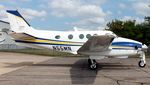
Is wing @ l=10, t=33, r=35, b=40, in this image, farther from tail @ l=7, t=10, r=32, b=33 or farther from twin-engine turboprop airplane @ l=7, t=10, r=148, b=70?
Answer: tail @ l=7, t=10, r=32, b=33

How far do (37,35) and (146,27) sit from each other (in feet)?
79.2

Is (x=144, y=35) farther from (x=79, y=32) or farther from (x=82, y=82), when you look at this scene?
(x=82, y=82)

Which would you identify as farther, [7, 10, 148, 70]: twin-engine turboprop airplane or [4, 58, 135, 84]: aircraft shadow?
[7, 10, 148, 70]: twin-engine turboprop airplane

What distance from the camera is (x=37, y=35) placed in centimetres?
2138

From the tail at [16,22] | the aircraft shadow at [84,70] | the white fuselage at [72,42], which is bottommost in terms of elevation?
the aircraft shadow at [84,70]

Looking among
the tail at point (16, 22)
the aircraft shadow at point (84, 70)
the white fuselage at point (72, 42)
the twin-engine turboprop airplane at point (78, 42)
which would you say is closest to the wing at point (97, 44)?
the twin-engine turboprop airplane at point (78, 42)

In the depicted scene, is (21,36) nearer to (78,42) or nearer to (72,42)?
(72,42)

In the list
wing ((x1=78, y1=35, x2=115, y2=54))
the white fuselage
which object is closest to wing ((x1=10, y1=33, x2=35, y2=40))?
the white fuselage

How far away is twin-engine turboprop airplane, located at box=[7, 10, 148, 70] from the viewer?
1869 centimetres

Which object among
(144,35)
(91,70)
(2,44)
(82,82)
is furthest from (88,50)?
(2,44)

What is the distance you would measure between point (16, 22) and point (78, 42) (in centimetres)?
480

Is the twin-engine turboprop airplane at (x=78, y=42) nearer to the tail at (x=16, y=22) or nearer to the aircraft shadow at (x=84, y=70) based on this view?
the tail at (x=16, y=22)

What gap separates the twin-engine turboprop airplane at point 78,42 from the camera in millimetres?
18688

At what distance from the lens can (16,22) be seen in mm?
21828
